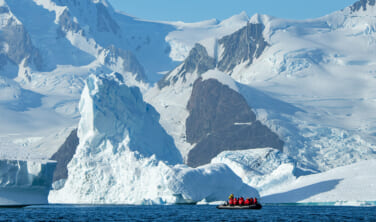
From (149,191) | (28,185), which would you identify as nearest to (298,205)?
(149,191)

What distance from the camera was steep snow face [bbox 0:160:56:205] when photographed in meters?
82.9

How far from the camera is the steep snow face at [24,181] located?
82.9 metres

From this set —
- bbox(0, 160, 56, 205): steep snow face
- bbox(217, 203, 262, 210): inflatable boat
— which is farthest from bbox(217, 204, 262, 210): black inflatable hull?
bbox(0, 160, 56, 205): steep snow face

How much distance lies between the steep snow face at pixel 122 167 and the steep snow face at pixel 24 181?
19.7m

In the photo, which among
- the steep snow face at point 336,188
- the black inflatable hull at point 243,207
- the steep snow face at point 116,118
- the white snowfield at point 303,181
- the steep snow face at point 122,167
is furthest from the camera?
the steep snow face at point 116,118

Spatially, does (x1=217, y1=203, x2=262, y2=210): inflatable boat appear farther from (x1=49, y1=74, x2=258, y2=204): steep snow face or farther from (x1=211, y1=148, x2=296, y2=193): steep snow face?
(x1=211, y1=148, x2=296, y2=193): steep snow face

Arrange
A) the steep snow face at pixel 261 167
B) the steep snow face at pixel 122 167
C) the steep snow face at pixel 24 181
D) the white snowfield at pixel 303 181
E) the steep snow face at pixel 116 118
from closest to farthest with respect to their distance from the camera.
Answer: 1. the steep snow face at pixel 24 181
2. the white snowfield at pixel 303 181
3. the steep snow face at pixel 122 167
4. the steep snow face at pixel 116 118
5. the steep snow face at pixel 261 167

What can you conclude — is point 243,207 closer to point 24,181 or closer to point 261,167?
point 24,181

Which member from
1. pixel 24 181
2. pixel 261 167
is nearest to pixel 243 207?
pixel 24 181

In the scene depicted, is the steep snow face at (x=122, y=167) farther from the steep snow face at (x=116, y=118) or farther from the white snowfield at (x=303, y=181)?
the white snowfield at (x=303, y=181)

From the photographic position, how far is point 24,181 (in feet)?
277

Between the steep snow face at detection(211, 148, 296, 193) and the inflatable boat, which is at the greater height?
the steep snow face at detection(211, 148, 296, 193)

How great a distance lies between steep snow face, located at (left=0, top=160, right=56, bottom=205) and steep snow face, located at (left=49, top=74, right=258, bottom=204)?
19.7m

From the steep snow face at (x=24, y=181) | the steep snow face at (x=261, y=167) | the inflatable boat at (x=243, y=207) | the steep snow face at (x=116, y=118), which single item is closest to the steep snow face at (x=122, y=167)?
the steep snow face at (x=116, y=118)
